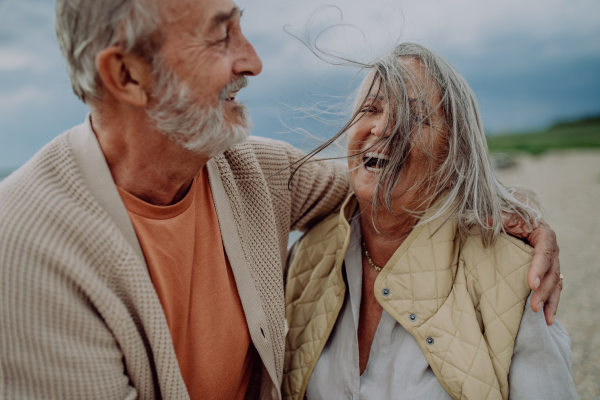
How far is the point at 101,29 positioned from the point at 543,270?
190cm

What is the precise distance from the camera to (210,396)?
5.87ft

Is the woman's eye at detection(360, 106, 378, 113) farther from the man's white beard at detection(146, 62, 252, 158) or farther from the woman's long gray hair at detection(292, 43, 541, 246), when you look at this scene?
the man's white beard at detection(146, 62, 252, 158)

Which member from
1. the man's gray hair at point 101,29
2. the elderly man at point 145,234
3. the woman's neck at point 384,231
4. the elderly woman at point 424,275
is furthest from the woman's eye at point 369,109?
the man's gray hair at point 101,29

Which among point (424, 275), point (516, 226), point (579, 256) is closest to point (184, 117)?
point (424, 275)

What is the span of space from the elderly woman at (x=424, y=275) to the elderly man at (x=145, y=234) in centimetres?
18

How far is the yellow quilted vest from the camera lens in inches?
67.7

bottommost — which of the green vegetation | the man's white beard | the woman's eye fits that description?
the green vegetation

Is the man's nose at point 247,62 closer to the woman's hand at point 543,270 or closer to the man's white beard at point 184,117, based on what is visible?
the man's white beard at point 184,117

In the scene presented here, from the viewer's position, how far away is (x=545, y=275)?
1.75 m

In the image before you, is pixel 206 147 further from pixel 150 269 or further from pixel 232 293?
pixel 232 293

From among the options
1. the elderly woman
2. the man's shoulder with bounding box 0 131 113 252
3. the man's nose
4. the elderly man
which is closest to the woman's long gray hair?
the elderly woman

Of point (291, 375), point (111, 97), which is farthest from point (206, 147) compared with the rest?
point (291, 375)

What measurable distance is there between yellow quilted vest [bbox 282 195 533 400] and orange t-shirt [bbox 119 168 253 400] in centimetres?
40

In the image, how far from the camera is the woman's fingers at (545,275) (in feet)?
5.45
